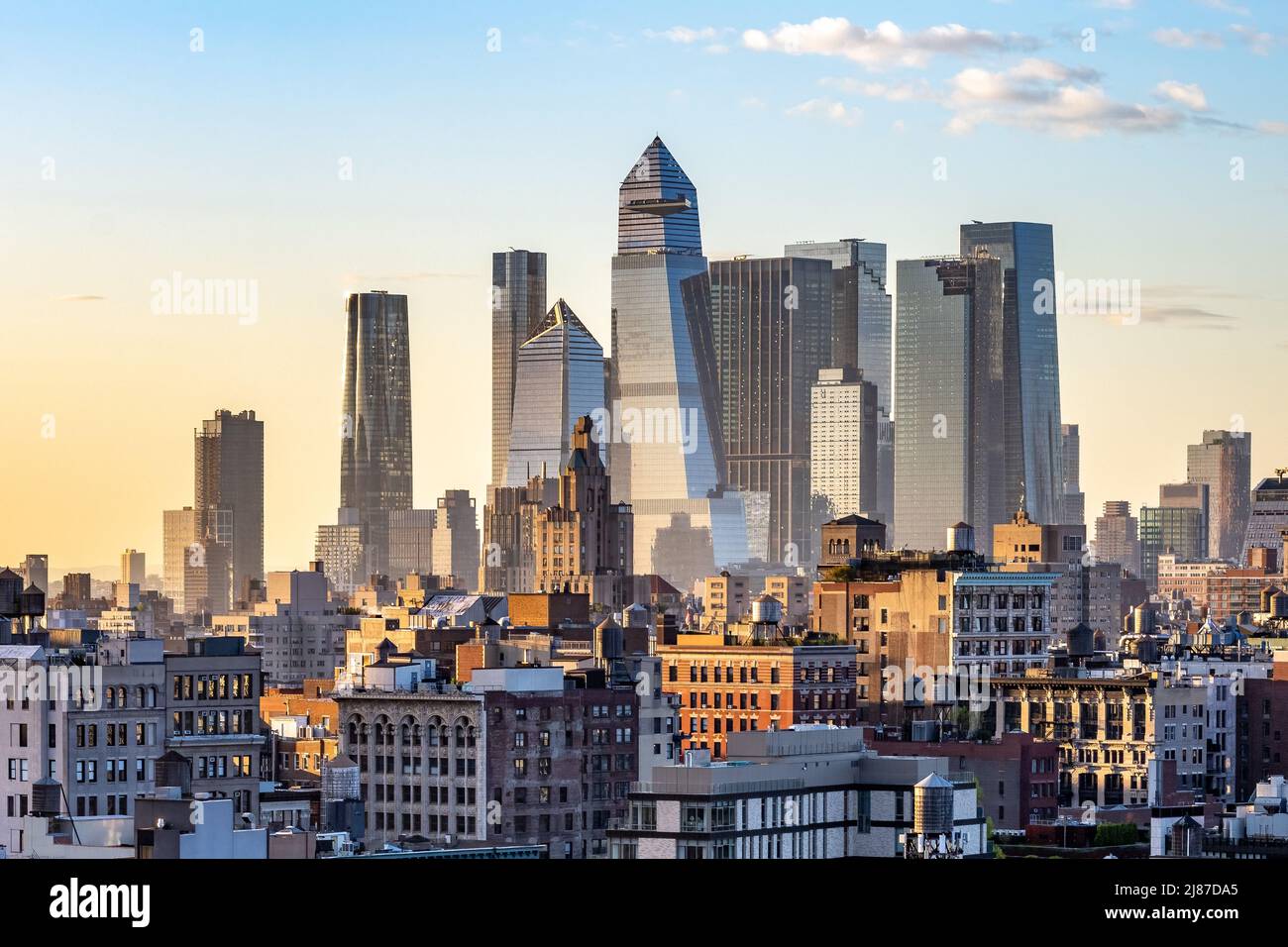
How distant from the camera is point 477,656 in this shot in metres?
125

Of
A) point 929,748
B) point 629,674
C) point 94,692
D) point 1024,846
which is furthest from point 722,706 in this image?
point 94,692

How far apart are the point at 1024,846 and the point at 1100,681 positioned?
124ft

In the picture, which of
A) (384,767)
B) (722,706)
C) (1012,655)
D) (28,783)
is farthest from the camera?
(1012,655)

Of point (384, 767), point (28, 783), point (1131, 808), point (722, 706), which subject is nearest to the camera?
point (28, 783)

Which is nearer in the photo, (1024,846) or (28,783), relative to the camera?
(28,783)

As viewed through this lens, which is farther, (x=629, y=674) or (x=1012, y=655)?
(x=1012, y=655)
